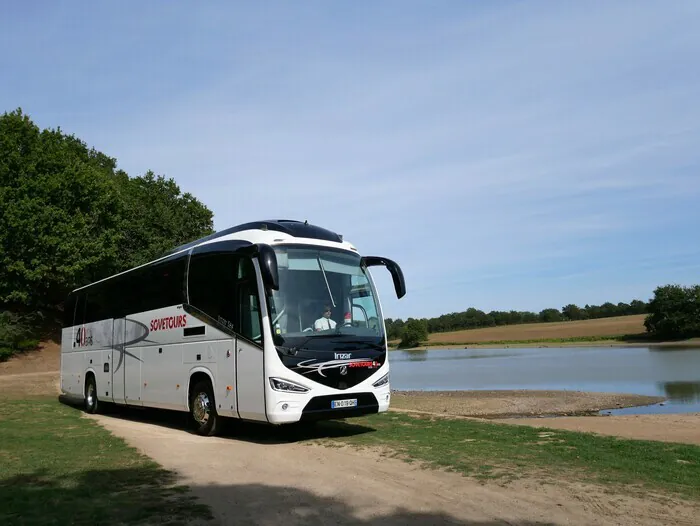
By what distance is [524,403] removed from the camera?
2223 centimetres

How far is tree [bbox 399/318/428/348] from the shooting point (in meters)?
112

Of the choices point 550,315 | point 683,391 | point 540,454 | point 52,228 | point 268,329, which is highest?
point 52,228

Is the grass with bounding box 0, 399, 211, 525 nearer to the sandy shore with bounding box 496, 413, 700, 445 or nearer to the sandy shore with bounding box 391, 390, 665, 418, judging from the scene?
the sandy shore with bounding box 496, 413, 700, 445

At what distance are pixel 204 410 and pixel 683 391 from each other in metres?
22.0

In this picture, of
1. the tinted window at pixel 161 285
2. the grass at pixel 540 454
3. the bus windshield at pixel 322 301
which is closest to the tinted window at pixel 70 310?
the tinted window at pixel 161 285

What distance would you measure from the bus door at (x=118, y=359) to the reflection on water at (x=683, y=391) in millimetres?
19019

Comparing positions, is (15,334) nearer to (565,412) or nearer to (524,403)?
(524,403)

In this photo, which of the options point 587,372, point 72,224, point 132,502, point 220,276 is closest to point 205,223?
point 72,224

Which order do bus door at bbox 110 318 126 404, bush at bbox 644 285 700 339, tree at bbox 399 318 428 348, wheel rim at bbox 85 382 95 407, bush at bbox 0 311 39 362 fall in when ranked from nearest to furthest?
1. bus door at bbox 110 318 126 404
2. wheel rim at bbox 85 382 95 407
3. bush at bbox 0 311 39 362
4. bush at bbox 644 285 700 339
5. tree at bbox 399 318 428 348

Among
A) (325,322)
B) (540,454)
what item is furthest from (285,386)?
(540,454)

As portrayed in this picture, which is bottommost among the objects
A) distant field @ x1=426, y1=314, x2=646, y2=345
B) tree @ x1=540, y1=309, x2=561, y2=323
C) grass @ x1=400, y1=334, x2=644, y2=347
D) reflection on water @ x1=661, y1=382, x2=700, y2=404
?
reflection on water @ x1=661, y1=382, x2=700, y2=404

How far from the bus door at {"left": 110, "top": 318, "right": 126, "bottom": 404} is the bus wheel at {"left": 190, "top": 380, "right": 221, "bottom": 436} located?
13.2 feet

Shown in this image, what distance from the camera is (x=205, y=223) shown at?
49.3m

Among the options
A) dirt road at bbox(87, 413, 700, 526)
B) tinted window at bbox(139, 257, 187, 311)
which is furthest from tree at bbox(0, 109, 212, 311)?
dirt road at bbox(87, 413, 700, 526)
